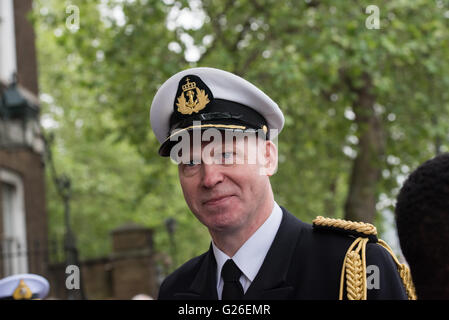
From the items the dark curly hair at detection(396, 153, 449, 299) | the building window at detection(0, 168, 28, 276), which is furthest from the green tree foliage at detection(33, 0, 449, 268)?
the dark curly hair at detection(396, 153, 449, 299)

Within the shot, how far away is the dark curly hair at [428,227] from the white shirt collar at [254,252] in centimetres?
81

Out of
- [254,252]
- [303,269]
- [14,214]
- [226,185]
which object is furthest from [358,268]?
[14,214]

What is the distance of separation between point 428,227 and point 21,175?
12.7m

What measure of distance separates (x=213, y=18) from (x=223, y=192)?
8.99 metres

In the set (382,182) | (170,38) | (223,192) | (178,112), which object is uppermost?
(170,38)

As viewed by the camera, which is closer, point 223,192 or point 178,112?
point 223,192

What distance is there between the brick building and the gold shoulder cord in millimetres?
9624

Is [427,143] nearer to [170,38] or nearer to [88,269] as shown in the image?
[170,38]

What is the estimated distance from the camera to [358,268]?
84.4 inches

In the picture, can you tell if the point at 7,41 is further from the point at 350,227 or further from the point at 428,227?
the point at 428,227

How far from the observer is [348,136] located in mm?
13859
